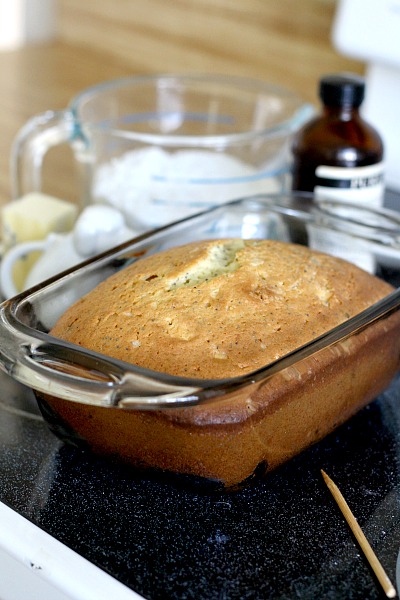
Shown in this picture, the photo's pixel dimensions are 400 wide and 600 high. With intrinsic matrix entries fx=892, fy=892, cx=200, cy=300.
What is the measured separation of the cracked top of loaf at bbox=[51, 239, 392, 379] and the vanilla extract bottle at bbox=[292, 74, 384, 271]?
155mm

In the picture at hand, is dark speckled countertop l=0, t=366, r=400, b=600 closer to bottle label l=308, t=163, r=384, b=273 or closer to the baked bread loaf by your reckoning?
the baked bread loaf

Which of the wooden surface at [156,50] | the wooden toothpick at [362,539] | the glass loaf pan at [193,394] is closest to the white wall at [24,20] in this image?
the wooden surface at [156,50]

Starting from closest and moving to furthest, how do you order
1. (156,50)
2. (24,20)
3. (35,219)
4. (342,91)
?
(342,91) < (35,219) < (156,50) < (24,20)

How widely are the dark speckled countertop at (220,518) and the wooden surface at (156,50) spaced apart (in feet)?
2.97

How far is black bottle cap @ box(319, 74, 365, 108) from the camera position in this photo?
73 cm

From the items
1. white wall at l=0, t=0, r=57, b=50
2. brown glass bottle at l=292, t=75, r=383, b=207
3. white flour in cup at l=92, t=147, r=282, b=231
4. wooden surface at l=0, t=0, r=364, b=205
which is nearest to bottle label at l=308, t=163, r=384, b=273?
brown glass bottle at l=292, t=75, r=383, b=207

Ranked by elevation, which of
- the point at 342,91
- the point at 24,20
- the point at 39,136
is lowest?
the point at 24,20

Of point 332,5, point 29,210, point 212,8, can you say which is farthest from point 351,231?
point 212,8

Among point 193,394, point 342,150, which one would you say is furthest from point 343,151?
point 193,394

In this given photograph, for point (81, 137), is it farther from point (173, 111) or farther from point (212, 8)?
point (212, 8)

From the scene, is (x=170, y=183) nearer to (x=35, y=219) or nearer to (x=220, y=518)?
(x=35, y=219)

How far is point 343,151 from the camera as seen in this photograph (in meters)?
0.75

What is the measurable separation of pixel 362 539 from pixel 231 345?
13cm

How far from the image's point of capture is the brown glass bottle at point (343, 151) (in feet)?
2.45
